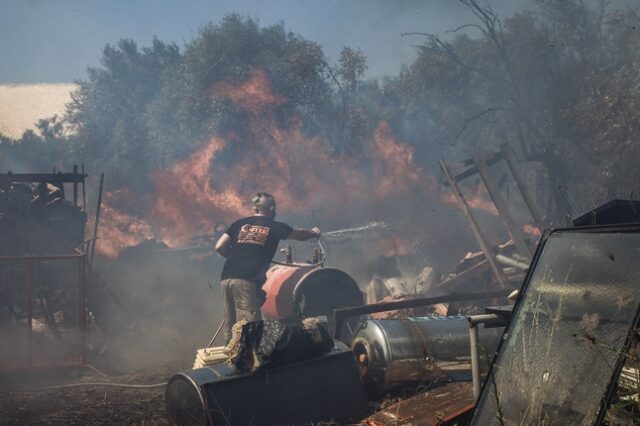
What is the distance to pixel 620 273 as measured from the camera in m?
3.03

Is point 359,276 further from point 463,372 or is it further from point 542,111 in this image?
point 542,111

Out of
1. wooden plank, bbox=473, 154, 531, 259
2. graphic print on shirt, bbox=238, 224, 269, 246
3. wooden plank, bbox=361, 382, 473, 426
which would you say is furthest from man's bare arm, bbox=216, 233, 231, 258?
wooden plank, bbox=473, 154, 531, 259

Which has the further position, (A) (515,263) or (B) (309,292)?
(A) (515,263)

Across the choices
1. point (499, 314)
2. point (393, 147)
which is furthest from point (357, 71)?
point (499, 314)

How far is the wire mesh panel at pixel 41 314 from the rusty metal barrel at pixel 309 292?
10.1 feet

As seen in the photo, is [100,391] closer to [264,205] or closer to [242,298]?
[242,298]

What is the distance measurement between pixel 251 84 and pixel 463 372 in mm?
27264

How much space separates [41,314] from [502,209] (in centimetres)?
922

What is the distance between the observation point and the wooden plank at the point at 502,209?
430 inches

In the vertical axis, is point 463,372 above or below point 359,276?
below

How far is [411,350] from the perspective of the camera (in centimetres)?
574

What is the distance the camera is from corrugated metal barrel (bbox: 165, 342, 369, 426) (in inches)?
184

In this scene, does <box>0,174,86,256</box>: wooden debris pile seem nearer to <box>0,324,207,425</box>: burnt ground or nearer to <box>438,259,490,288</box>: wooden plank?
<box>0,324,207,425</box>: burnt ground

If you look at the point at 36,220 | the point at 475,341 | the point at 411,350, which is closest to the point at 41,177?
the point at 36,220
